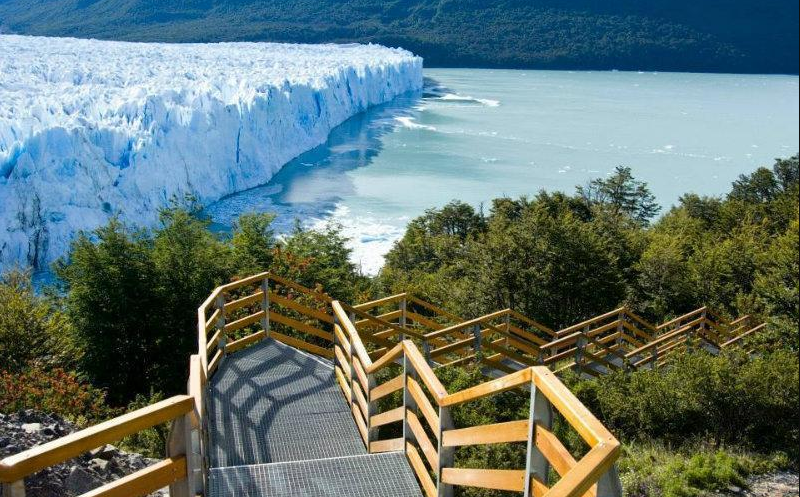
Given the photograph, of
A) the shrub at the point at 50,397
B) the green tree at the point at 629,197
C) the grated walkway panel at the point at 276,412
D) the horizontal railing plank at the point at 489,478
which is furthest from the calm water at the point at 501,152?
the horizontal railing plank at the point at 489,478

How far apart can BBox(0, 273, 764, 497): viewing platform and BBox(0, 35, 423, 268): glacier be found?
1708 cm

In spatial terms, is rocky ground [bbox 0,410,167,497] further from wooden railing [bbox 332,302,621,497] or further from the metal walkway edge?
wooden railing [bbox 332,302,621,497]

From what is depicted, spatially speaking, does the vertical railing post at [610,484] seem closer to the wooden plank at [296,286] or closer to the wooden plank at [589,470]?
the wooden plank at [589,470]

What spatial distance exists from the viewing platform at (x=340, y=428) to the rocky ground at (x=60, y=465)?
22.9 inches

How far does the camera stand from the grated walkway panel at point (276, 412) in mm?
4246

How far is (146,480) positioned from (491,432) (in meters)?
1.24

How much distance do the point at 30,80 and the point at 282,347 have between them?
2969cm

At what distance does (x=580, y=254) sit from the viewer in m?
14.5

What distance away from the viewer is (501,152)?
44.4 m

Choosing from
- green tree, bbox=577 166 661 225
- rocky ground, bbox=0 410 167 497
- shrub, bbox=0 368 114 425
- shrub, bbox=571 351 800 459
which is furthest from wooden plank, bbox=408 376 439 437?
green tree, bbox=577 166 661 225

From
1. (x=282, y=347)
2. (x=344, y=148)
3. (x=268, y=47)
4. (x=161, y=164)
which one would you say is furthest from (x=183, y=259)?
(x=268, y=47)

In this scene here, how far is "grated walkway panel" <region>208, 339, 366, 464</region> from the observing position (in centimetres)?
425

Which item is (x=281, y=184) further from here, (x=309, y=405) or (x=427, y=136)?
(x=309, y=405)

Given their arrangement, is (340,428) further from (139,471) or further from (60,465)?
(139,471)
